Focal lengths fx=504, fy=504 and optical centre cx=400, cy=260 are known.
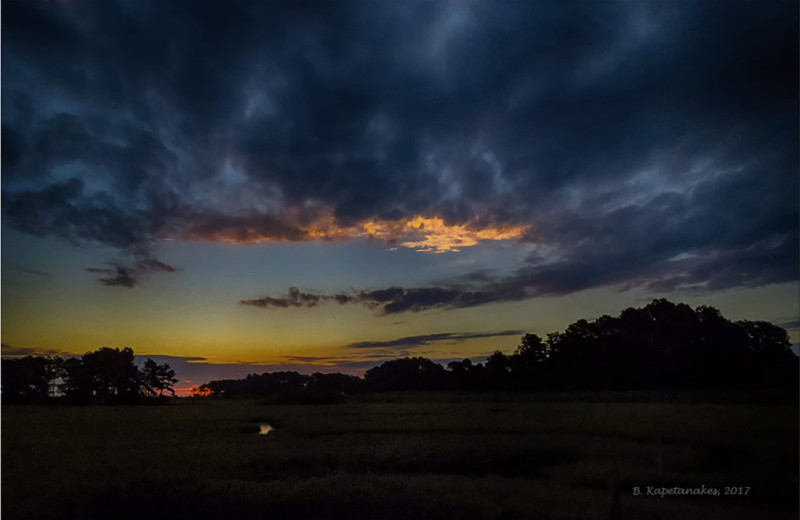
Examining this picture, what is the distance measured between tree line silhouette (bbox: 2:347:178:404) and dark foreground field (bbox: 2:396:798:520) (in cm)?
3487

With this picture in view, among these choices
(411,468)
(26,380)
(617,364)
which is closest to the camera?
(411,468)

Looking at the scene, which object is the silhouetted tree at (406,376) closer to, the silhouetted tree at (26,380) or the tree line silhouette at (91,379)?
the tree line silhouette at (91,379)

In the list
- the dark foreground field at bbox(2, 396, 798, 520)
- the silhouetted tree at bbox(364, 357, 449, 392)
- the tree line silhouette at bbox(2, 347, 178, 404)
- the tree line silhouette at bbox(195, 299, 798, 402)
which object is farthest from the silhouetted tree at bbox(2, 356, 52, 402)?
the silhouetted tree at bbox(364, 357, 449, 392)

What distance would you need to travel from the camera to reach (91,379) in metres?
67.2

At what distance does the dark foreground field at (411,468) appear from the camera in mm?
15273

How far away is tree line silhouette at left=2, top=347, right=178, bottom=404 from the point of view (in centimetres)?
6562

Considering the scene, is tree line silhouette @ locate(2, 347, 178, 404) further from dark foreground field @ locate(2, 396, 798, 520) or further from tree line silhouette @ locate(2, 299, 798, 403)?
dark foreground field @ locate(2, 396, 798, 520)

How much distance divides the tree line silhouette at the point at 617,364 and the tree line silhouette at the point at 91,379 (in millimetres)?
8486

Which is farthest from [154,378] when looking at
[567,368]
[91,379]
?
[567,368]

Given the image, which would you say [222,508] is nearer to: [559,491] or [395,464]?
[395,464]

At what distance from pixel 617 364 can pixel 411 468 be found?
41800 mm

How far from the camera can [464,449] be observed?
24.8 m

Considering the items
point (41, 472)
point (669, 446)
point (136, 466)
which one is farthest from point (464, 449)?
point (41, 472)

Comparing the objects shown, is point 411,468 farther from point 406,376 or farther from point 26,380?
point 26,380
